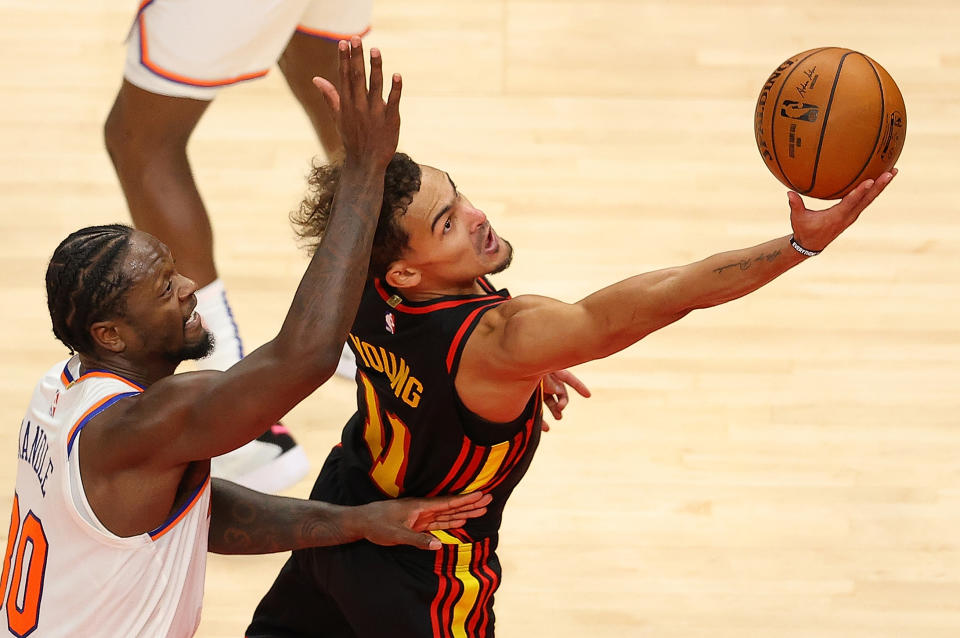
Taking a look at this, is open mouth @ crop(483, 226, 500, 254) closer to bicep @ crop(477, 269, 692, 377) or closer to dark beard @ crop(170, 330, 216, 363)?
bicep @ crop(477, 269, 692, 377)

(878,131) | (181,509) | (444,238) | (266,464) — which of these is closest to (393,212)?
(444,238)

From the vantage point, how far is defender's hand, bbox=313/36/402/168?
194 cm

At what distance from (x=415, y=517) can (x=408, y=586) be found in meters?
0.16

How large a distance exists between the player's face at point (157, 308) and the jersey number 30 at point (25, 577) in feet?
1.23

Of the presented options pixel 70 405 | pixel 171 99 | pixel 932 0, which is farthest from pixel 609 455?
pixel 932 0

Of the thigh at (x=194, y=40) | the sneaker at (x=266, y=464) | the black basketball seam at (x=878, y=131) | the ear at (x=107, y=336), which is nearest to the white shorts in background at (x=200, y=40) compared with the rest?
the thigh at (x=194, y=40)

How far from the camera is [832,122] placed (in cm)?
216

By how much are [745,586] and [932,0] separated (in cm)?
341

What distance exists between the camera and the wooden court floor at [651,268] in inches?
132

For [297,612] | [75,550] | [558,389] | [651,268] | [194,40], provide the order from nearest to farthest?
[75,550], [297,612], [558,389], [194,40], [651,268]

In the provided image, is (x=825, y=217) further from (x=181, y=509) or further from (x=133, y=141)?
(x=133, y=141)

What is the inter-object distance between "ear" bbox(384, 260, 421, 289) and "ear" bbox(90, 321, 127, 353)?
519 mm

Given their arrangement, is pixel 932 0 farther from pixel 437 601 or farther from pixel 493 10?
pixel 437 601

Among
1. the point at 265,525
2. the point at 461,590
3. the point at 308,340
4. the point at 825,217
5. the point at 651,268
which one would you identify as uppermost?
the point at 825,217
